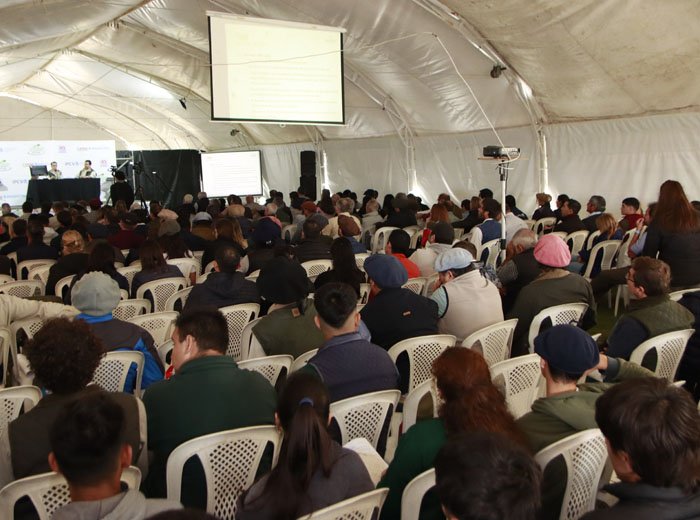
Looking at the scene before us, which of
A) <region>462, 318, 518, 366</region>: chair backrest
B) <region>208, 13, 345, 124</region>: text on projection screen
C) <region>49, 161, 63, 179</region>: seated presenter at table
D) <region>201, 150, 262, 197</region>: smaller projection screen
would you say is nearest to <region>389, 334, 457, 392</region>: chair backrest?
<region>462, 318, 518, 366</region>: chair backrest

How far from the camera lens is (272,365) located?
3.03 meters

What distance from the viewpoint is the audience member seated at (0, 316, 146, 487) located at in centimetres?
200

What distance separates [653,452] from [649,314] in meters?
1.96

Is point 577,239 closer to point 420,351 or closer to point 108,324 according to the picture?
point 420,351

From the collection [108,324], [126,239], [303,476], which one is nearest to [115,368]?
[108,324]

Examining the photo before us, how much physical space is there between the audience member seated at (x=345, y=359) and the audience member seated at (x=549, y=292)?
1.54 meters

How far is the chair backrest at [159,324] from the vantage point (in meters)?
3.84

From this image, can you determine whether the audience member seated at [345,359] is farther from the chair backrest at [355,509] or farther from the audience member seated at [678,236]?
the audience member seated at [678,236]

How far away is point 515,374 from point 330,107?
707 centimetres

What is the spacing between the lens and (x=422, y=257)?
5.46 m

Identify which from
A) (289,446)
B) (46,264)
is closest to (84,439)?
(289,446)

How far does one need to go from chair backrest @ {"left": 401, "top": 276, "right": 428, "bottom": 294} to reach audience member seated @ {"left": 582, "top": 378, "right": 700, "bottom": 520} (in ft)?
10.5

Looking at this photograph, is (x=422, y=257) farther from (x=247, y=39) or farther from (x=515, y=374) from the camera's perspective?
(x=247, y=39)

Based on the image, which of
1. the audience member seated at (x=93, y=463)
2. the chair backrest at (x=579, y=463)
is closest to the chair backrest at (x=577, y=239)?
the chair backrest at (x=579, y=463)
